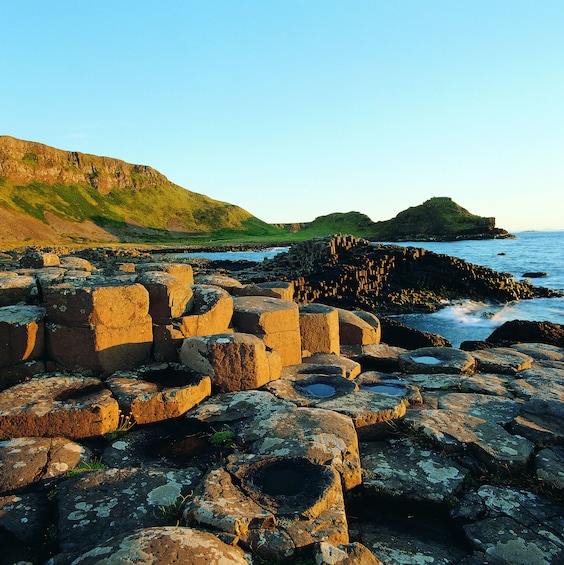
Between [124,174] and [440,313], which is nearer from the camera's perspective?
[440,313]

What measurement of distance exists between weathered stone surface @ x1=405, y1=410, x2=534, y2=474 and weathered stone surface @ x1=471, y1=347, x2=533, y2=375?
3.27 meters

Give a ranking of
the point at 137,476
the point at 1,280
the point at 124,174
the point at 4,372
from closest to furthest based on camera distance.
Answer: the point at 137,476 < the point at 4,372 < the point at 1,280 < the point at 124,174

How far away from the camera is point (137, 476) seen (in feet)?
13.8

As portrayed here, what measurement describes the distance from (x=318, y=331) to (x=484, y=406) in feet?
12.2

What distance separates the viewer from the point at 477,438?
5219 millimetres

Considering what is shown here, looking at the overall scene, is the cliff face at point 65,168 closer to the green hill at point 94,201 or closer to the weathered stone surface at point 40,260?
the green hill at point 94,201

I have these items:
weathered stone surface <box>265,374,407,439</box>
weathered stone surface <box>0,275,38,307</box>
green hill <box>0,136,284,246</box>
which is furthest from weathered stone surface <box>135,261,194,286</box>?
green hill <box>0,136,284,246</box>

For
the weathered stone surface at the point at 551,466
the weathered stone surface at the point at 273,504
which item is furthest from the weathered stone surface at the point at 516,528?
the weathered stone surface at the point at 273,504

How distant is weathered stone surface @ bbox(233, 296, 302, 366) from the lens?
7.87 m

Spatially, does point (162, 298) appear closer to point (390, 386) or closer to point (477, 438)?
point (390, 386)

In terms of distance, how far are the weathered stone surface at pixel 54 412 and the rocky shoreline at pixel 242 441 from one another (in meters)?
0.02

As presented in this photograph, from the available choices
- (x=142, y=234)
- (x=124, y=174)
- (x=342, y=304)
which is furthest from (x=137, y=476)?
(x=124, y=174)

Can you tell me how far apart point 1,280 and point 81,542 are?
5.47m

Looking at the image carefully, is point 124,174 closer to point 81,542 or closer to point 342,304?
point 342,304
